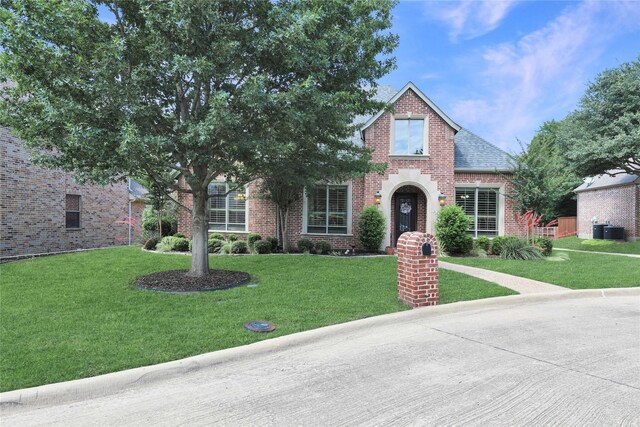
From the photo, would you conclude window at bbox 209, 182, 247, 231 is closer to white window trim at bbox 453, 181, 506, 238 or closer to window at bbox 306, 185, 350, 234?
window at bbox 306, 185, 350, 234

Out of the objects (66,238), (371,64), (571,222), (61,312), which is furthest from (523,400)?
(571,222)

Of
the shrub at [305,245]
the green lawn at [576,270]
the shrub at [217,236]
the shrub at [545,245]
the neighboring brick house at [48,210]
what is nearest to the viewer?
the green lawn at [576,270]

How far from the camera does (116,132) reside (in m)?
6.65

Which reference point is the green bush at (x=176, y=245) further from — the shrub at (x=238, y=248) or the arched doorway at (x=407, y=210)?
the arched doorway at (x=407, y=210)

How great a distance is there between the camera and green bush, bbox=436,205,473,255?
1311 cm

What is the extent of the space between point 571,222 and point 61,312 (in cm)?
3418

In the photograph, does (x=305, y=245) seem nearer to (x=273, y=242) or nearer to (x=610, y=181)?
(x=273, y=242)

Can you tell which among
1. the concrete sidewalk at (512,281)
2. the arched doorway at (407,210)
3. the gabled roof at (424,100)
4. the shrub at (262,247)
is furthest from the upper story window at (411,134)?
the shrub at (262,247)

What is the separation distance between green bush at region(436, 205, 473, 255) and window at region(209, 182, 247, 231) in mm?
7588


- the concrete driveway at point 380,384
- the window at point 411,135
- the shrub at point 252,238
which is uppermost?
the window at point 411,135

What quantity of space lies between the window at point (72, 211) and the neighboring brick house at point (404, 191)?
15.5 feet

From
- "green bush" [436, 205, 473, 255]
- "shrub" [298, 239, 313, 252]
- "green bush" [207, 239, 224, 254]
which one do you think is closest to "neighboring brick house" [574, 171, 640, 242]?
"green bush" [436, 205, 473, 255]

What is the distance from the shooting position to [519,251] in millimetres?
12172

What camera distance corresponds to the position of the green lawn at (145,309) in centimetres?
402
